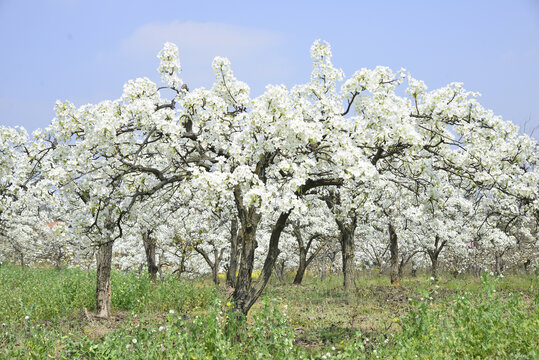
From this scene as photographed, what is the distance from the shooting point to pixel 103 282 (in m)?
13.5

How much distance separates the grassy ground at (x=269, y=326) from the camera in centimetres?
679

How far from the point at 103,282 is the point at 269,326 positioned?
7.58 metres

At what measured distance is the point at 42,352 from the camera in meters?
6.98

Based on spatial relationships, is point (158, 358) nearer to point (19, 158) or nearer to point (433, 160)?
point (433, 160)

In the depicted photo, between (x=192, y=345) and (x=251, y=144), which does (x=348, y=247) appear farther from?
(x=192, y=345)

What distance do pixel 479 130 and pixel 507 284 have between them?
13.3 metres

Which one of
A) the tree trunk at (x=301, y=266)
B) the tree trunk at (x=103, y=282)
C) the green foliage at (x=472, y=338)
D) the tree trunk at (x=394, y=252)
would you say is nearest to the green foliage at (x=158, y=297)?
the tree trunk at (x=103, y=282)

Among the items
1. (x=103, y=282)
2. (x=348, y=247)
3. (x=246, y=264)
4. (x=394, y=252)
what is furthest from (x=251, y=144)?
(x=394, y=252)

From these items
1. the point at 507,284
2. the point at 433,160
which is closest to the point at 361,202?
the point at 433,160

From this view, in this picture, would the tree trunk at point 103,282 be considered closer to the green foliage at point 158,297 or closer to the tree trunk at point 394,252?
the green foliage at point 158,297

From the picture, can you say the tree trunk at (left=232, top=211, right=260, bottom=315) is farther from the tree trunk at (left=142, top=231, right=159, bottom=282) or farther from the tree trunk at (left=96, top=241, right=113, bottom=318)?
the tree trunk at (left=142, top=231, right=159, bottom=282)

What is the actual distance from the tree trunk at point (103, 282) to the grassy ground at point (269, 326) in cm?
55

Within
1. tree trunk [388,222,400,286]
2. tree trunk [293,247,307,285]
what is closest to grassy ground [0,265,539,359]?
tree trunk [388,222,400,286]

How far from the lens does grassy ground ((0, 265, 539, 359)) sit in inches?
267
